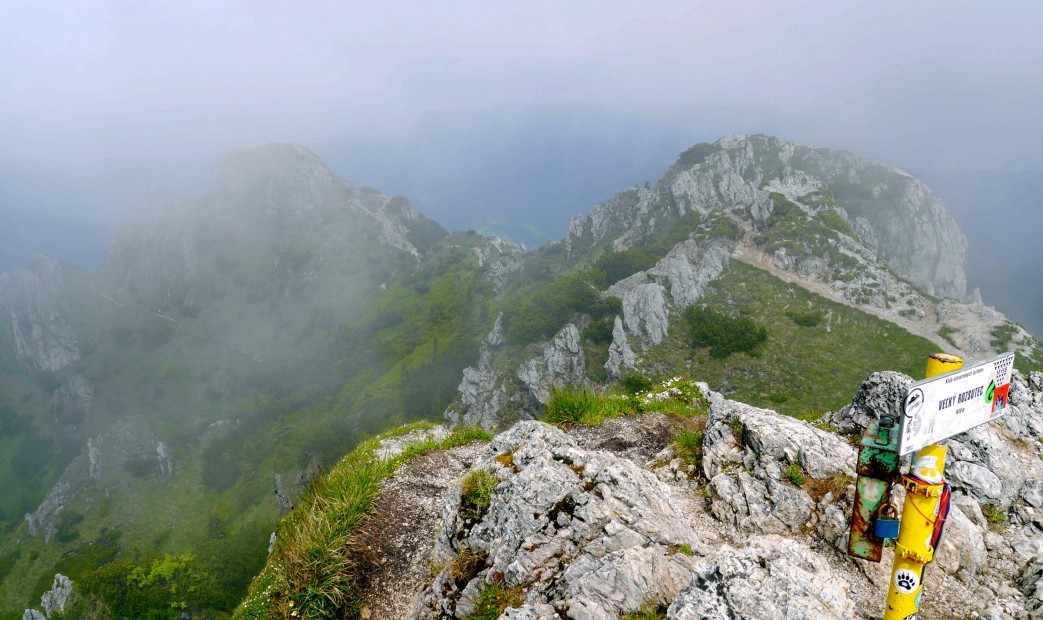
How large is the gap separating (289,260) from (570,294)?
503ft

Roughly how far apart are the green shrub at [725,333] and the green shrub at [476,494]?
152ft

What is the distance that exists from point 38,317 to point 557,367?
216 m

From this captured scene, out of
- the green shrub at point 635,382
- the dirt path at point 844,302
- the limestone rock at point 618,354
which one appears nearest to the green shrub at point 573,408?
the green shrub at point 635,382

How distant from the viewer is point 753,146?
330ft

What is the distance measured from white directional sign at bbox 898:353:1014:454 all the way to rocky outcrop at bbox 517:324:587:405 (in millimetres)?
50438

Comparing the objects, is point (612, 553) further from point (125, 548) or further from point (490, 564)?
point (125, 548)

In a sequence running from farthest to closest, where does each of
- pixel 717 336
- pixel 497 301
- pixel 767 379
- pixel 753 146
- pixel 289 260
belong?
pixel 289 260 → pixel 497 301 → pixel 753 146 → pixel 717 336 → pixel 767 379

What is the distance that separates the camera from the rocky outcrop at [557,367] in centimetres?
5572

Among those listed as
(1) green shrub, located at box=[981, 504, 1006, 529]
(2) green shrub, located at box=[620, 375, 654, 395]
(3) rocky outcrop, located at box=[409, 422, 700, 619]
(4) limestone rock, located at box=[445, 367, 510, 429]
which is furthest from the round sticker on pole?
(4) limestone rock, located at box=[445, 367, 510, 429]

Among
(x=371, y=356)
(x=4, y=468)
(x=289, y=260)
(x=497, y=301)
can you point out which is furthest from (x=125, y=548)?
(x=289, y=260)

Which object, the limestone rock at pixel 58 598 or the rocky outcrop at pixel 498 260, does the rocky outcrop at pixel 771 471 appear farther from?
the rocky outcrop at pixel 498 260

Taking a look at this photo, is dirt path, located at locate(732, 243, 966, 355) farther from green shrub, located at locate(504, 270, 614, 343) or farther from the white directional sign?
the white directional sign

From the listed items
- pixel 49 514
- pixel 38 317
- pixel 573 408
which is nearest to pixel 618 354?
pixel 573 408

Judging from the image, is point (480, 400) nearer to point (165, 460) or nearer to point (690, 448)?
point (690, 448)
